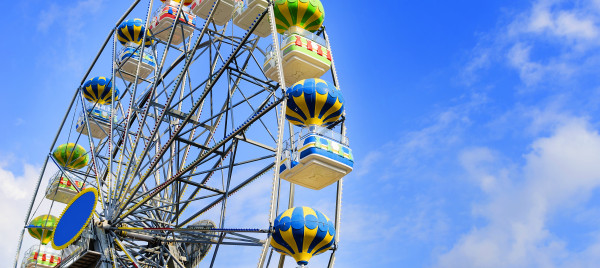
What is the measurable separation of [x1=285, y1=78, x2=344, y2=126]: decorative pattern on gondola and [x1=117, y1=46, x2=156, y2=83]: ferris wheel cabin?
1149 cm

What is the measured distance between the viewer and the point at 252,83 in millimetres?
23328

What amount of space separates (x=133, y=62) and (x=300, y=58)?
1135cm

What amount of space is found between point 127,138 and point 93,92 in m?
6.98

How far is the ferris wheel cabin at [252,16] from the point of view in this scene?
23922mm

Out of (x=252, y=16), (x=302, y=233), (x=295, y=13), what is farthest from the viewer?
(x=252, y=16)

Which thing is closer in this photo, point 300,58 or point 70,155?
point 300,58

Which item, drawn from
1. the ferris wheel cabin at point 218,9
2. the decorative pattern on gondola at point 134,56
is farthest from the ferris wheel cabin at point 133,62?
the ferris wheel cabin at point 218,9

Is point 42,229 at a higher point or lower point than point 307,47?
lower

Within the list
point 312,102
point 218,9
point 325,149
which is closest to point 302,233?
point 325,149

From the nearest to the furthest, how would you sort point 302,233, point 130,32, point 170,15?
point 302,233, point 170,15, point 130,32

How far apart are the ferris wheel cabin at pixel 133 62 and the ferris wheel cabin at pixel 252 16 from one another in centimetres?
761

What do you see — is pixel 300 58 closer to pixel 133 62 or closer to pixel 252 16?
pixel 252 16

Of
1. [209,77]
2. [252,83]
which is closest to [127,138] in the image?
[209,77]

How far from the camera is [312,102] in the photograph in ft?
71.0
